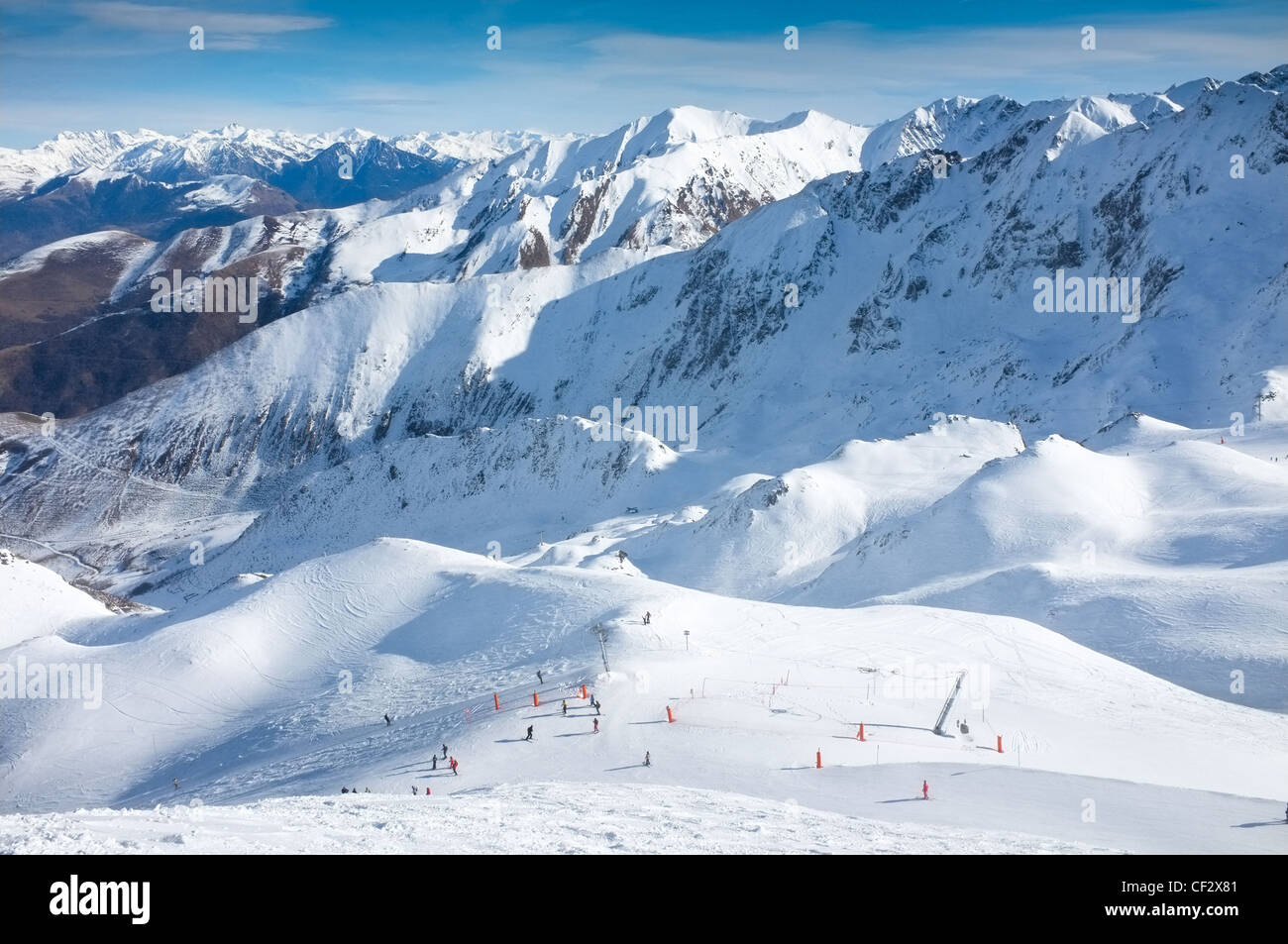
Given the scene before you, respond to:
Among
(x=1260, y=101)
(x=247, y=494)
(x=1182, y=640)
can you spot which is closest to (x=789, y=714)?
(x=1182, y=640)

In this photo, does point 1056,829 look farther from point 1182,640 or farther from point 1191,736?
point 1182,640

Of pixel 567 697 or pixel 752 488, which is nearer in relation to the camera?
pixel 567 697

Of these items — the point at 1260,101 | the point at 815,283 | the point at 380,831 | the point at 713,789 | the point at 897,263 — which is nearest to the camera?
the point at 380,831

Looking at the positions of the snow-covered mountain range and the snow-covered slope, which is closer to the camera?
the snow-covered slope

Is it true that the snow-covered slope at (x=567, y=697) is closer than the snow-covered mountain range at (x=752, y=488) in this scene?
Yes

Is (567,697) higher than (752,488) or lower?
higher

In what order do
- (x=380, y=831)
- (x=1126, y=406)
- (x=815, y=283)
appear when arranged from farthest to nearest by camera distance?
(x=815, y=283), (x=1126, y=406), (x=380, y=831)

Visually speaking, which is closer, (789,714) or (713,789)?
(713,789)
